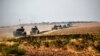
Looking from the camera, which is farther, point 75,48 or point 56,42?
point 56,42

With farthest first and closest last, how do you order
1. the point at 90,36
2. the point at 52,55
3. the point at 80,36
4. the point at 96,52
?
the point at 80,36 < the point at 90,36 < the point at 96,52 < the point at 52,55

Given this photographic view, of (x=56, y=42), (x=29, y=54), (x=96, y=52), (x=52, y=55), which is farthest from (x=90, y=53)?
(x=56, y=42)

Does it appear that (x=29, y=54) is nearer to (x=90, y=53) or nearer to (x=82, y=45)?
(x=90, y=53)

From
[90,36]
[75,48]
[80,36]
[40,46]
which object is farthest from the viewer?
[80,36]

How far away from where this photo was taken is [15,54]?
2514 cm

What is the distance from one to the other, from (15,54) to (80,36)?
50.6ft

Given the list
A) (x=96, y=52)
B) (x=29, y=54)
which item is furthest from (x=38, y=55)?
(x=96, y=52)

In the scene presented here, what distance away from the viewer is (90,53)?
26531 millimetres

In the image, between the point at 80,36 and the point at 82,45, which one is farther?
the point at 80,36

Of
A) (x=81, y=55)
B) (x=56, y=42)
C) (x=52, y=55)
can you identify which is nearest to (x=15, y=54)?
(x=52, y=55)

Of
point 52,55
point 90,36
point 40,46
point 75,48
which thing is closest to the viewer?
point 52,55

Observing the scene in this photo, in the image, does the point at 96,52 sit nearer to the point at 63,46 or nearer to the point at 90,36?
the point at 63,46

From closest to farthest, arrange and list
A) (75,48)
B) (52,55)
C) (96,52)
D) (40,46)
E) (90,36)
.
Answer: (52,55) < (96,52) < (75,48) < (40,46) < (90,36)

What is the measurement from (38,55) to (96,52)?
5.40m
